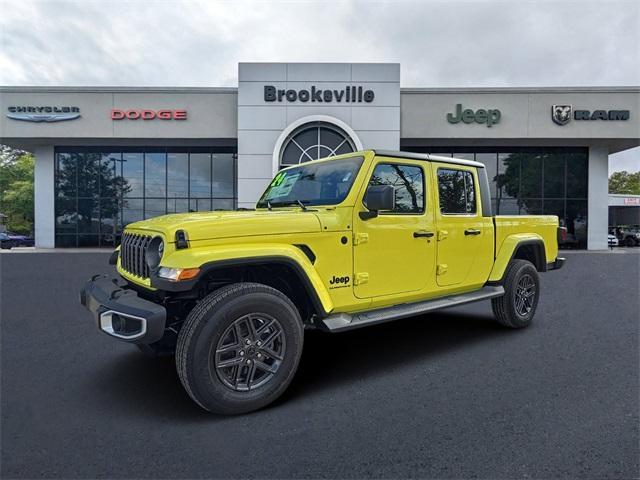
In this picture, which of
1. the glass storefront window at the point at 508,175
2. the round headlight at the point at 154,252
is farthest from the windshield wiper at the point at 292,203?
the glass storefront window at the point at 508,175

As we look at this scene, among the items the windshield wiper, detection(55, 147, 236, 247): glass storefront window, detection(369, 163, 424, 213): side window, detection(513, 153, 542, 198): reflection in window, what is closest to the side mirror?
detection(369, 163, 424, 213): side window

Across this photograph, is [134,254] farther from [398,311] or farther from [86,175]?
[86,175]

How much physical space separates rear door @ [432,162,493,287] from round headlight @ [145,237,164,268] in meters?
2.80

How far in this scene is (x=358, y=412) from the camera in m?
3.00

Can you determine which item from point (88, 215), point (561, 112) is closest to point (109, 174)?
point (88, 215)

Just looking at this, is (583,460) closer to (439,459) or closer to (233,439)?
(439,459)

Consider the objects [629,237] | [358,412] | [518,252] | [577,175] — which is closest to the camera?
[358,412]

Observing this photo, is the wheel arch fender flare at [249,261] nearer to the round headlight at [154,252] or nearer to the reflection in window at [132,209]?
the round headlight at [154,252]

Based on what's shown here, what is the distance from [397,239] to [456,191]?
1.33 meters

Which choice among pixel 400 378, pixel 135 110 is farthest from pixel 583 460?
pixel 135 110

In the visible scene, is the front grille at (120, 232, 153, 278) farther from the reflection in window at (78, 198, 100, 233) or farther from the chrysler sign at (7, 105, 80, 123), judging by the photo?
the reflection in window at (78, 198, 100, 233)

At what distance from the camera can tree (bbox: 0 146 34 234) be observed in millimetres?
33844

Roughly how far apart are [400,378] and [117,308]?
97.1 inches

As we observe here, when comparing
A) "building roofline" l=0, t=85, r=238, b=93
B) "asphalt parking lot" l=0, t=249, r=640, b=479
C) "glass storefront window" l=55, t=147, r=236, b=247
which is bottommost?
"asphalt parking lot" l=0, t=249, r=640, b=479
